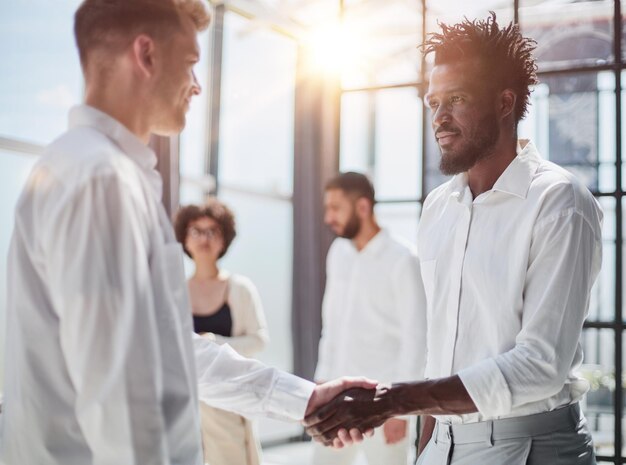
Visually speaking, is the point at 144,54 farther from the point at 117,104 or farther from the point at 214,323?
the point at 214,323

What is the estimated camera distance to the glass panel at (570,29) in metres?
3.20

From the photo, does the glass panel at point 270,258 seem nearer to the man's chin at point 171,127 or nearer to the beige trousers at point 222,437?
the beige trousers at point 222,437

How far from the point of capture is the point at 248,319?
3658 millimetres

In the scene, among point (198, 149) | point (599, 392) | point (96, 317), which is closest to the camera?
point (96, 317)

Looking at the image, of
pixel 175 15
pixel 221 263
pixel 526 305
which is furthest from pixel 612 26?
pixel 221 263

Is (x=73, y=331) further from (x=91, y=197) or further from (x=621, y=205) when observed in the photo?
(x=621, y=205)

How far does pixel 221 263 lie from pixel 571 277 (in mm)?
4798

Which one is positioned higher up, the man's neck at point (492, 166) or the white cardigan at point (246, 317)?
the man's neck at point (492, 166)

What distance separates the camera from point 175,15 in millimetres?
1309

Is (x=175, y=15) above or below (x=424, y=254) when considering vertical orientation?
above

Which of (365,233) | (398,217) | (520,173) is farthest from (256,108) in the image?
(520,173)

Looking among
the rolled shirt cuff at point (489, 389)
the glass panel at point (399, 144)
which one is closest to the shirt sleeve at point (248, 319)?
the glass panel at point (399, 144)

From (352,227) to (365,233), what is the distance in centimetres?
7

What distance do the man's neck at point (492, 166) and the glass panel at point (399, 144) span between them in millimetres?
1351
